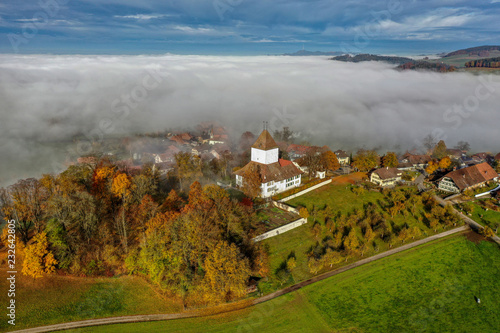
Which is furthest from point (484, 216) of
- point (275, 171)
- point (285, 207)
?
point (275, 171)

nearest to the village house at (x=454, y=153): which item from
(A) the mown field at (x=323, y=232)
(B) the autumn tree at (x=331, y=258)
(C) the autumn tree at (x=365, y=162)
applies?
(C) the autumn tree at (x=365, y=162)

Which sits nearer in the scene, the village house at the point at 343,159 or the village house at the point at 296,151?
the village house at the point at 343,159

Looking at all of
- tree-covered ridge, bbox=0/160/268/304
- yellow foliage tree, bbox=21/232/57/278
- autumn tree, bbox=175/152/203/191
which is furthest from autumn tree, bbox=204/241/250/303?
autumn tree, bbox=175/152/203/191

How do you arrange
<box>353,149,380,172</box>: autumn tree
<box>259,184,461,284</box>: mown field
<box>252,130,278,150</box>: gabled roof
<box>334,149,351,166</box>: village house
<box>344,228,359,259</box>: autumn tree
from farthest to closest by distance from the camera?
1. <box>334,149,351,166</box>: village house
2. <box>353,149,380,172</box>: autumn tree
3. <box>252,130,278,150</box>: gabled roof
4. <box>344,228,359,259</box>: autumn tree
5. <box>259,184,461,284</box>: mown field

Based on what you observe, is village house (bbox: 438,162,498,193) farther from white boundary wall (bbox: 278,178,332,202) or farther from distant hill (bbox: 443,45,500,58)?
distant hill (bbox: 443,45,500,58)

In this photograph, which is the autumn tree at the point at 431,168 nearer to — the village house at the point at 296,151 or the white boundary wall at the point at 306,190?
the white boundary wall at the point at 306,190

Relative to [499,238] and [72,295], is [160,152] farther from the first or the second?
[499,238]
